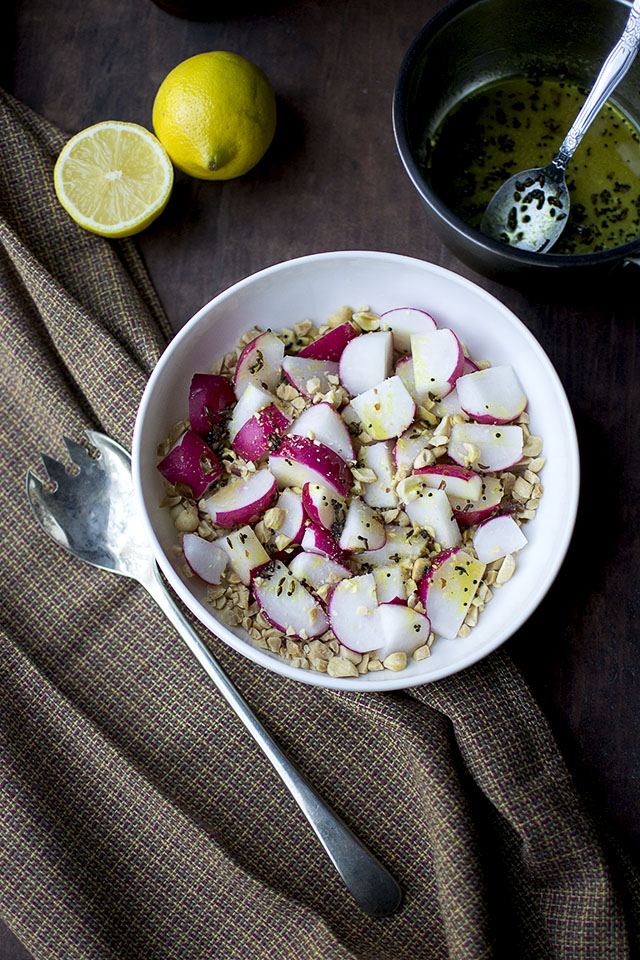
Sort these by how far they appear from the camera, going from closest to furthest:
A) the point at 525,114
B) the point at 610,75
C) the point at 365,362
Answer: the point at 610,75 → the point at 365,362 → the point at 525,114

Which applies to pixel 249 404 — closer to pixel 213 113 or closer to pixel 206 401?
pixel 206 401

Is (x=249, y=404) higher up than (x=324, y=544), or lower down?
higher up

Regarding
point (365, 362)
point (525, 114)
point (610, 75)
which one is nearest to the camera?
point (610, 75)

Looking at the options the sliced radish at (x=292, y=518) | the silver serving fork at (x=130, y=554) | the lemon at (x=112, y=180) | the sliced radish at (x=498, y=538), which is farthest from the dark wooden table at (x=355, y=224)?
the sliced radish at (x=292, y=518)

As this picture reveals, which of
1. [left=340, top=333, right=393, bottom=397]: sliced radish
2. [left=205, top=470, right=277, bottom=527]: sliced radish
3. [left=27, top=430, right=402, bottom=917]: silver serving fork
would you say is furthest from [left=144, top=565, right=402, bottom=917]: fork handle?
[left=340, top=333, right=393, bottom=397]: sliced radish

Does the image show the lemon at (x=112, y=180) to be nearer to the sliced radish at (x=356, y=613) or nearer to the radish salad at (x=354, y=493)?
the radish salad at (x=354, y=493)

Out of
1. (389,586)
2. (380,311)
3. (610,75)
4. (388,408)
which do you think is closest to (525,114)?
(610,75)
